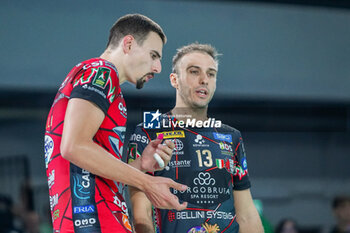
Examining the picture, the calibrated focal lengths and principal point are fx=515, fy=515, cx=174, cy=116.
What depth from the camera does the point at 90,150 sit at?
177 centimetres

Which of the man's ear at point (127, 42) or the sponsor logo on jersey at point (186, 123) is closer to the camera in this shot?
the man's ear at point (127, 42)

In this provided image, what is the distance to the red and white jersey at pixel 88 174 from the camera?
186 centimetres

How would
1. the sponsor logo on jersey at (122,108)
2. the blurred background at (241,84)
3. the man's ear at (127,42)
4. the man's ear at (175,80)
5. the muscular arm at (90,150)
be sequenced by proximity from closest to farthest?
1. the muscular arm at (90,150)
2. the sponsor logo on jersey at (122,108)
3. the man's ear at (127,42)
4. the man's ear at (175,80)
5. the blurred background at (241,84)

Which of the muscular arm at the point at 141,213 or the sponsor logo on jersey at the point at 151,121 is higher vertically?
the sponsor logo on jersey at the point at 151,121

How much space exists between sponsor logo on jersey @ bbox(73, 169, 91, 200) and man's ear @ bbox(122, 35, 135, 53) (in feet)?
1.88

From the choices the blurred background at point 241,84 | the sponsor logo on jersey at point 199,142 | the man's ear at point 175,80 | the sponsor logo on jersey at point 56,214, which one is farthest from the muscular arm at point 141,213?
the blurred background at point 241,84

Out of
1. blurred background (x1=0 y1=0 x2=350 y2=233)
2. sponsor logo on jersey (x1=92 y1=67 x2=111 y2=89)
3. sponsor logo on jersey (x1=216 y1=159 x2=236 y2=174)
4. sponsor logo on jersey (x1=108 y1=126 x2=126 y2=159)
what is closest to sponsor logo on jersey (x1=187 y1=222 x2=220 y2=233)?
sponsor logo on jersey (x1=216 y1=159 x2=236 y2=174)

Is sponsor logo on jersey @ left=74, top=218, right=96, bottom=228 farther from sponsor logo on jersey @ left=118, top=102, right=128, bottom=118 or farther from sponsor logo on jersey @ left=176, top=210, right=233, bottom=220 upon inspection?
sponsor logo on jersey @ left=176, top=210, right=233, bottom=220

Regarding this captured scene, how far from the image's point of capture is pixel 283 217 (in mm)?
9039

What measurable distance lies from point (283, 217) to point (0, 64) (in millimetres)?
5424

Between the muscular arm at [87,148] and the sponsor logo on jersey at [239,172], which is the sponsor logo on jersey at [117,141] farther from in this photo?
the sponsor logo on jersey at [239,172]

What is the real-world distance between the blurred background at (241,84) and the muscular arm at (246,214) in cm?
245

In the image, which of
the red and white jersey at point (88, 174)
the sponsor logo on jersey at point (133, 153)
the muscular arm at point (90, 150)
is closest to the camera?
the muscular arm at point (90, 150)

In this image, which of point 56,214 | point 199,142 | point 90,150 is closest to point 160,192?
point 90,150
